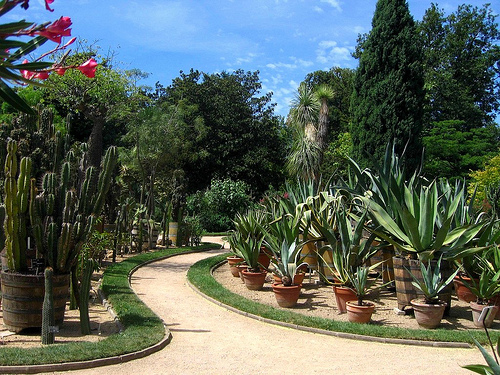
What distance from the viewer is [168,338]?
259 inches

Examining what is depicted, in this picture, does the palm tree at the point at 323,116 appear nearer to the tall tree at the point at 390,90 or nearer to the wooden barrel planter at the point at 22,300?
the tall tree at the point at 390,90

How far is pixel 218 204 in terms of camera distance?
88.3ft

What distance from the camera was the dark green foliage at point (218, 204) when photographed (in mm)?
26547

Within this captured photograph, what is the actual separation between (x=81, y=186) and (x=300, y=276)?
4.39 meters

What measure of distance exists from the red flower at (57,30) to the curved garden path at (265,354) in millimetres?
4269

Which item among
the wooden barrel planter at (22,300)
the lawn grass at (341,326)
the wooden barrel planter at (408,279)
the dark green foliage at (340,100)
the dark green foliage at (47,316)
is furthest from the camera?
the dark green foliage at (340,100)

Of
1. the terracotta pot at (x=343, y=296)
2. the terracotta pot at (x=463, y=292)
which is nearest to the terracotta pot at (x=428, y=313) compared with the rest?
the terracotta pot at (x=343, y=296)

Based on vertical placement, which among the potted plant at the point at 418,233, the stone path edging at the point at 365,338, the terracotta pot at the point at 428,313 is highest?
the potted plant at the point at 418,233

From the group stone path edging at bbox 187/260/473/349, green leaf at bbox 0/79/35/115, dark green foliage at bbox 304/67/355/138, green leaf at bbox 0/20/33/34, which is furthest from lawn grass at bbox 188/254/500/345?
dark green foliage at bbox 304/67/355/138

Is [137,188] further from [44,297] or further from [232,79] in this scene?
[44,297]

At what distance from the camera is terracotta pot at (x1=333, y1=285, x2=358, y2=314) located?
811cm

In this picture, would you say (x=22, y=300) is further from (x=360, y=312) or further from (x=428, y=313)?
(x=428, y=313)

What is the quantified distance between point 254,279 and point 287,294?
5.70 ft

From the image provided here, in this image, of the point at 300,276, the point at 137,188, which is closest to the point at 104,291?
the point at 300,276
